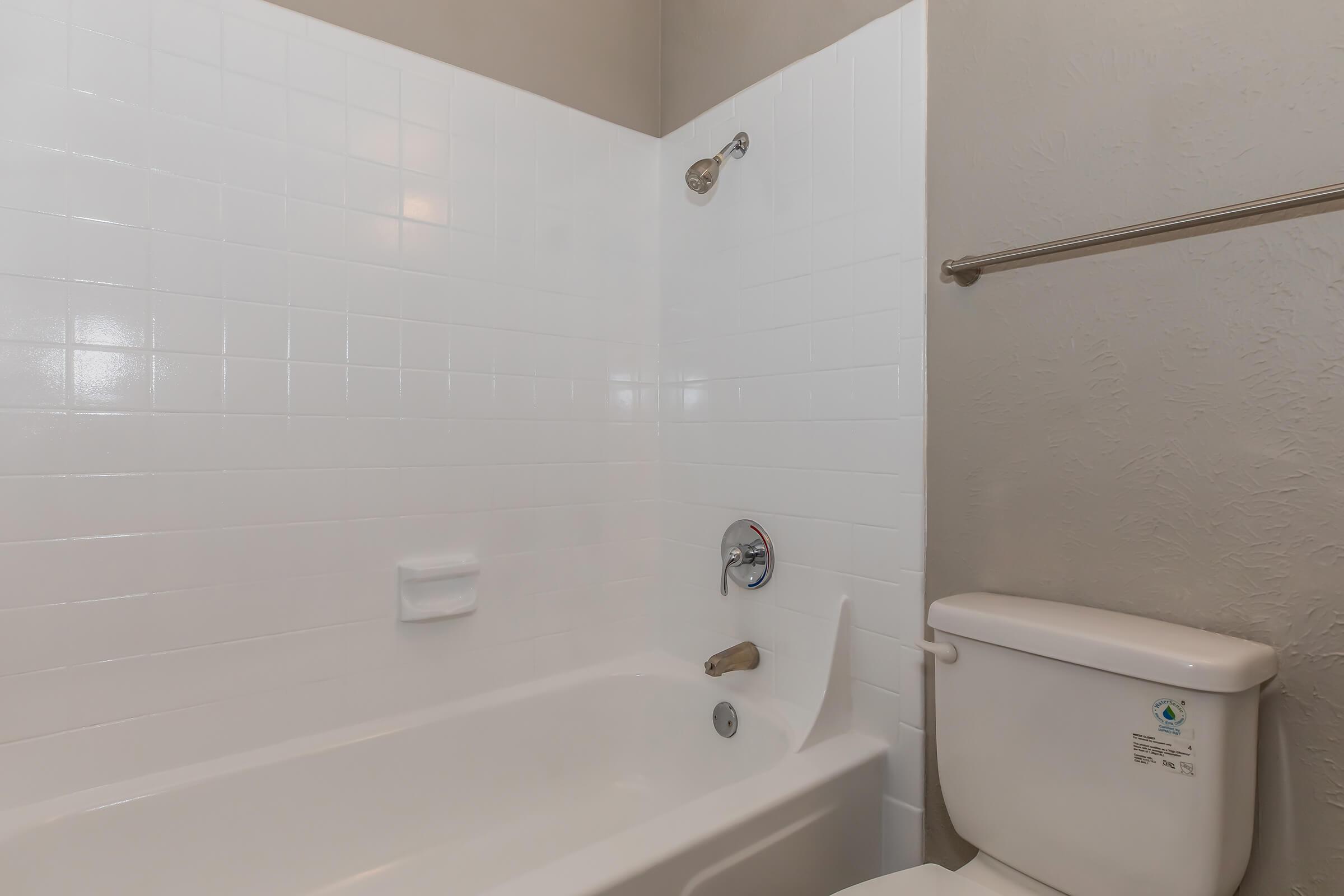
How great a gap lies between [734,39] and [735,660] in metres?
1.65

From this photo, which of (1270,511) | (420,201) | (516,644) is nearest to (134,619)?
(516,644)

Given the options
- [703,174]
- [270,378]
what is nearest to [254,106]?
[270,378]

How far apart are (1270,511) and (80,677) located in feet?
6.76

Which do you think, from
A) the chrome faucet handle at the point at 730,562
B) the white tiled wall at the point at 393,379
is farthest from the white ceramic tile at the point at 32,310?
the chrome faucet handle at the point at 730,562

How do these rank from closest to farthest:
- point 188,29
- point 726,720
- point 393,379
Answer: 1. point 188,29
2. point 393,379
3. point 726,720

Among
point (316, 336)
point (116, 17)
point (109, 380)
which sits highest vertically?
point (116, 17)

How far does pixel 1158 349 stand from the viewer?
1162 millimetres

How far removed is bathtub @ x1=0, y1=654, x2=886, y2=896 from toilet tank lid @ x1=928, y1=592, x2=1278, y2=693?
0.45 metres

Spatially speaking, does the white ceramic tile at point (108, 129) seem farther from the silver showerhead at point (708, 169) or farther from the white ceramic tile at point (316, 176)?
the silver showerhead at point (708, 169)

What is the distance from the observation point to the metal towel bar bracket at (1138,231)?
984mm

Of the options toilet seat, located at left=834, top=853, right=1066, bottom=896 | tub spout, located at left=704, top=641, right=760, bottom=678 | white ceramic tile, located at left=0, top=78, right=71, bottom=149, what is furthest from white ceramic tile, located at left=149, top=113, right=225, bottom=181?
toilet seat, located at left=834, top=853, right=1066, bottom=896

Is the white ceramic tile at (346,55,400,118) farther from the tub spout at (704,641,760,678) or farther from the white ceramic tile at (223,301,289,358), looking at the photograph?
the tub spout at (704,641,760,678)

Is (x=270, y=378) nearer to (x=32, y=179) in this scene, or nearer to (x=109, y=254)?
(x=109, y=254)

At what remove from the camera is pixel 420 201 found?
171cm
